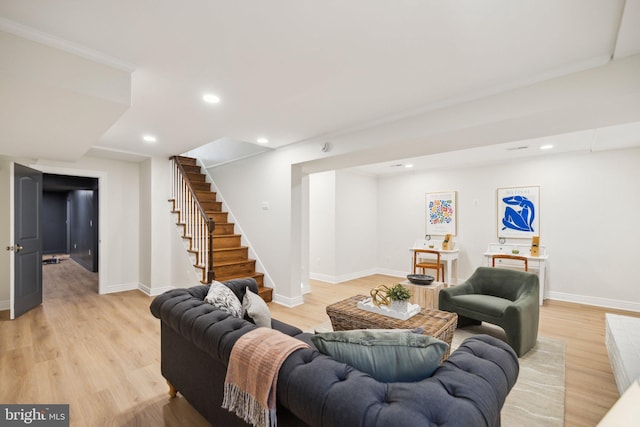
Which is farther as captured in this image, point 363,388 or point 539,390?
point 539,390

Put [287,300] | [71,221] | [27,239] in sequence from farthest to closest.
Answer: [71,221] → [287,300] → [27,239]

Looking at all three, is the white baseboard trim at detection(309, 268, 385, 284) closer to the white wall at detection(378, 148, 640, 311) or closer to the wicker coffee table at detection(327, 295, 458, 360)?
the white wall at detection(378, 148, 640, 311)

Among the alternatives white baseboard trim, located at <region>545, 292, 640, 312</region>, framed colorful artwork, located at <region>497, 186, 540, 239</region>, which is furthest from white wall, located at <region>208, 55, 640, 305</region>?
white baseboard trim, located at <region>545, 292, 640, 312</region>

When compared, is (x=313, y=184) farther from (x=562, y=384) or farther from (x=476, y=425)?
(x=476, y=425)

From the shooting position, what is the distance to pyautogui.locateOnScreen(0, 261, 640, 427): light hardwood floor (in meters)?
2.05

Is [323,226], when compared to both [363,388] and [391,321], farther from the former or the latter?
[363,388]

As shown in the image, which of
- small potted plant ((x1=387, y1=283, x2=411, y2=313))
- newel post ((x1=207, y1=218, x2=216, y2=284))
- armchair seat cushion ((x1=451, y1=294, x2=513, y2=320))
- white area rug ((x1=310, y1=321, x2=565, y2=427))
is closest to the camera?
white area rug ((x1=310, y1=321, x2=565, y2=427))

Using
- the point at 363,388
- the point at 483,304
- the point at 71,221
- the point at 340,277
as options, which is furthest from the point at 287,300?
the point at 71,221

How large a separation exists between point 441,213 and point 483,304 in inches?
126

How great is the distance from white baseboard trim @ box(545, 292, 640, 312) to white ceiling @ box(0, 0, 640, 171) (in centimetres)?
402

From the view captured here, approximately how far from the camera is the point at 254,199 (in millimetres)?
4988

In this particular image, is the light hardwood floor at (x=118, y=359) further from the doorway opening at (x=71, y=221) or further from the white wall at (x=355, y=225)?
the doorway opening at (x=71, y=221)

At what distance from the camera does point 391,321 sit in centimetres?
247

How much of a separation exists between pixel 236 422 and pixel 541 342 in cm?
324
